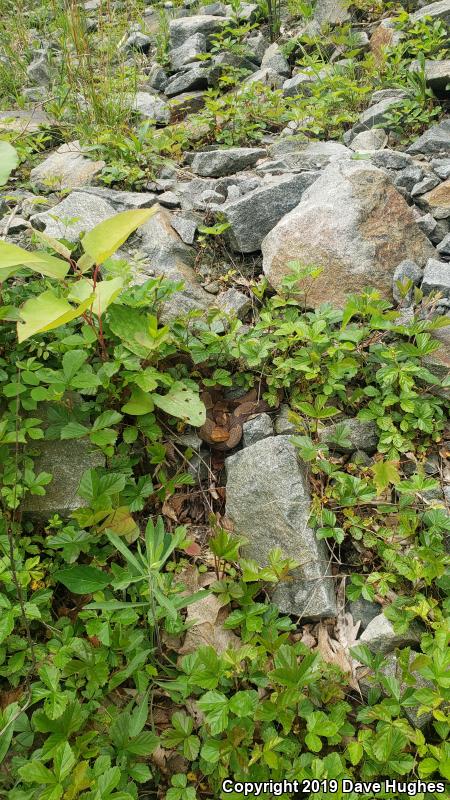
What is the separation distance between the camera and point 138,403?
2307mm

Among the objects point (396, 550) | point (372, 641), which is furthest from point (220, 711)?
point (396, 550)

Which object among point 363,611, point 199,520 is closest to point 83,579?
point 199,520

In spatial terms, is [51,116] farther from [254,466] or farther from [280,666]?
[280,666]

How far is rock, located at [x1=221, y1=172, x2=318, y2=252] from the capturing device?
3.16 meters

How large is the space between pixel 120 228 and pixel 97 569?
1.24 m

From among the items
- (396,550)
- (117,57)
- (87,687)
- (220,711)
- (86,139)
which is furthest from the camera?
(117,57)

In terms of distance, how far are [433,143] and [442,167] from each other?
1.39 ft

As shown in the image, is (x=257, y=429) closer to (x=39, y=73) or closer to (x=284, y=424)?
(x=284, y=424)

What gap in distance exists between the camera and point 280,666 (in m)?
1.85

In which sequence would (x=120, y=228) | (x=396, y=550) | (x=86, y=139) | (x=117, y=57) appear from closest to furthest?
(x=120, y=228) → (x=396, y=550) → (x=86, y=139) → (x=117, y=57)

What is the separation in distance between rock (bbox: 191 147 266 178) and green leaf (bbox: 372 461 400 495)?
8.53 feet

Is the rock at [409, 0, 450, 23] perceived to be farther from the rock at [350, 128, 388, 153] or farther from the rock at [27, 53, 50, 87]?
the rock at [27, 53, 50, 87]

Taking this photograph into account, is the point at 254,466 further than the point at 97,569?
Yes

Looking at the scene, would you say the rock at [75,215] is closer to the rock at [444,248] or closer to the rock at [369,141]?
the rock at [444,248]
